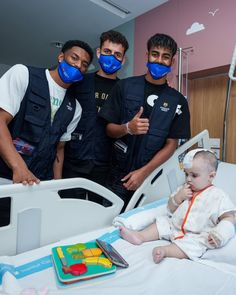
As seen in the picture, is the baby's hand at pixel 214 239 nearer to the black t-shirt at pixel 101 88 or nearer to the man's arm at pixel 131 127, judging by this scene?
the man's arm at pixel 131 127

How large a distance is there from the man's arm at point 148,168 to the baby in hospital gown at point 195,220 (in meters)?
0.21

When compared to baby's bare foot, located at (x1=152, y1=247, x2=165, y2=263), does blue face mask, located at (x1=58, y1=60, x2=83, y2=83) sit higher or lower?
higher

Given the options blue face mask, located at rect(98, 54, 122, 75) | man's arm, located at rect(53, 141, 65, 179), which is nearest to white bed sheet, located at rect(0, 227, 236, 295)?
man's arm, located at rect(53, 141, 65, 179)

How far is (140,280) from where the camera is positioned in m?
0.82

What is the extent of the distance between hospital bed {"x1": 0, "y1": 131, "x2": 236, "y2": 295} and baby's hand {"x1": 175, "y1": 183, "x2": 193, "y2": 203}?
0.17m

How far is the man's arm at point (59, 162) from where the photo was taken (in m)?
1.48

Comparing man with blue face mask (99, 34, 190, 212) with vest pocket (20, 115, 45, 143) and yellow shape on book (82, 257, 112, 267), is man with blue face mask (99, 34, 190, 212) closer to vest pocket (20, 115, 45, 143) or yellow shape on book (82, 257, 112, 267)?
vest pocket (20, 115, 45, 143)

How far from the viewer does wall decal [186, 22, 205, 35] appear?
2.23m

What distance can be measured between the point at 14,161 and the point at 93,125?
0.59 m

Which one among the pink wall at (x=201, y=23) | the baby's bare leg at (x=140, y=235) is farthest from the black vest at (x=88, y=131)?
the pink wall at (x=201, y=23)

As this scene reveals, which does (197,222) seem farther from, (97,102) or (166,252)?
(97,102)

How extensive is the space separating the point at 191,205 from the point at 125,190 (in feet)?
1.44

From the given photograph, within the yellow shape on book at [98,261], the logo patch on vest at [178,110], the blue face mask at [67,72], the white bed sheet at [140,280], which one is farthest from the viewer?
the logo patch on vest at [178,110]

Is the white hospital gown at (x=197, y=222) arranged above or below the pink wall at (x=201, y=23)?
below
